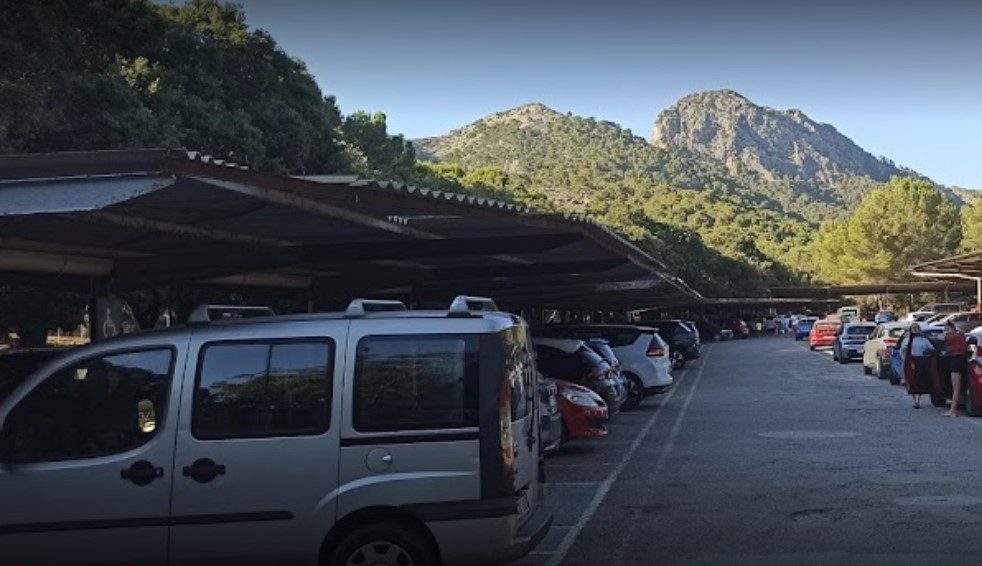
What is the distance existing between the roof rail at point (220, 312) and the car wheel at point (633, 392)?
14.9 m

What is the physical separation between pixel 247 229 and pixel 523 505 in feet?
19.7

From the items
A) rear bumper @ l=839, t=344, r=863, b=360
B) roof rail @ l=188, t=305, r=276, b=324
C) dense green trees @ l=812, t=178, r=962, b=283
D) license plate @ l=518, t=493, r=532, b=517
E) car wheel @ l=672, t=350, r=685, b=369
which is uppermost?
dense green trees @ l=812, t=178, r=962, b=283

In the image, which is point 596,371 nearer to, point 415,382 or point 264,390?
point 415,382

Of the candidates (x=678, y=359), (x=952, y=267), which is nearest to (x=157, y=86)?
(x=678, y=359)

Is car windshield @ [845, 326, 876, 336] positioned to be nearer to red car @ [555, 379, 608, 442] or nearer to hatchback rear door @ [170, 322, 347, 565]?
red car @ [555, 379, 608, 442]

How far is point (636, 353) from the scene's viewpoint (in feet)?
77.5

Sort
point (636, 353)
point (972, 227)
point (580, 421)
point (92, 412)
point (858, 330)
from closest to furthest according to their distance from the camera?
1. point (92, 412)
2. point (580, 421)
3. point (636, 353)
4. point (858, 330)
5. point (972, 227)

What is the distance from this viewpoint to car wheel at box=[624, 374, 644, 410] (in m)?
22.9

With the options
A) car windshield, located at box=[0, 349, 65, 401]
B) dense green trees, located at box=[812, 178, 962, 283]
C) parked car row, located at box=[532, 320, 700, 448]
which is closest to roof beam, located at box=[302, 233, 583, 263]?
parked car row, located at box=[532, 320, 700, 448]

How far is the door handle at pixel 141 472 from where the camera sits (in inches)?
267

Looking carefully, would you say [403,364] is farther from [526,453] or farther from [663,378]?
[663,378]

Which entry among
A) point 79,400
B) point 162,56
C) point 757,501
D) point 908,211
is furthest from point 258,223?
point 908,211

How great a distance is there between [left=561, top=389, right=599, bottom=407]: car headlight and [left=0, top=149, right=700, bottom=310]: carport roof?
6.30 ft

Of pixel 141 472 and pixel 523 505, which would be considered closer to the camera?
pixel 141 472
